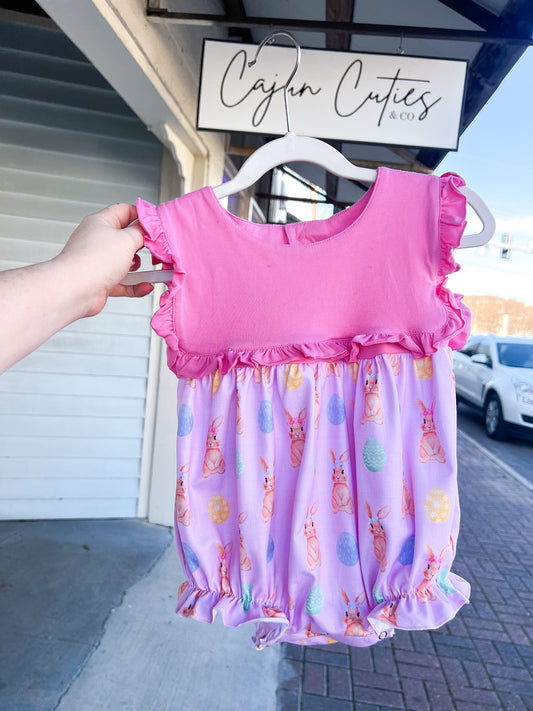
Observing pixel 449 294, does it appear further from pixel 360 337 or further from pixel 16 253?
pixel 16 253

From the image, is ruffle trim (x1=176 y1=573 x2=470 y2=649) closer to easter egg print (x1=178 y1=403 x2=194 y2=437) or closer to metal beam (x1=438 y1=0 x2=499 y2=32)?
easter egg print (x1=178 y1=403 x2=194 y2=437)

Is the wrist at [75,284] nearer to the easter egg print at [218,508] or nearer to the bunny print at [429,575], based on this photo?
the easter egg print at [218,508]

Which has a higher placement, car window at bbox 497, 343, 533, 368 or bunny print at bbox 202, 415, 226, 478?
bunny print at bbox 202, 415, 226, 478

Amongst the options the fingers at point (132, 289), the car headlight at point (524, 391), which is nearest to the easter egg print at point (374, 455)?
the fingers at point (132, 289)

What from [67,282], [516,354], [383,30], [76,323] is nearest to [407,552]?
[67,282]

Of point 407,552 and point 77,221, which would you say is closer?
point 407,552

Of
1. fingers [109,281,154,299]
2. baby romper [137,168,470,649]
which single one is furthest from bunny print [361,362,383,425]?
fingers [109,281,154,299]

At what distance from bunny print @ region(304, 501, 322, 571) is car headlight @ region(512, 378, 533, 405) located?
792 cm

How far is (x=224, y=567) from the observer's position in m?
1.24

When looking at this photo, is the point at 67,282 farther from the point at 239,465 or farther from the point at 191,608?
the point at 191,608

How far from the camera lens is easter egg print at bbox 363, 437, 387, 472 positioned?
3.82 feet

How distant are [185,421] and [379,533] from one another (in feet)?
1.63

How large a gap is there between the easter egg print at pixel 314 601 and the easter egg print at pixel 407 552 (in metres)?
0.19

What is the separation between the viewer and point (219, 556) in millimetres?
1246
